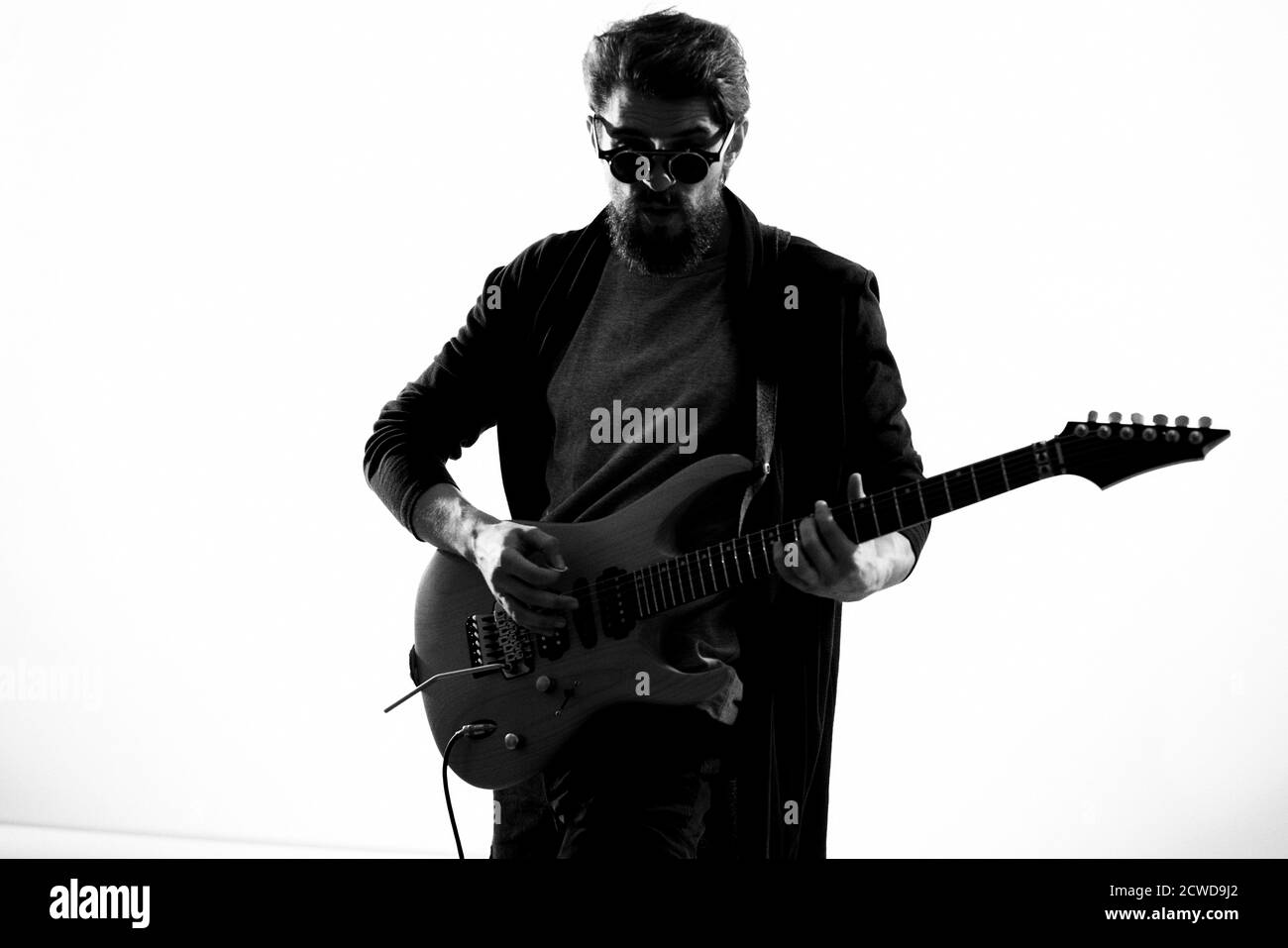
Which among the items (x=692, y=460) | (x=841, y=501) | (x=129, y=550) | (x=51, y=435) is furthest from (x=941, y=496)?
(x=51, y=435)

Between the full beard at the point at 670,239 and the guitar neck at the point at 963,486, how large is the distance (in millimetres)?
407

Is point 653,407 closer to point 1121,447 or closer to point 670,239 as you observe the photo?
point 670,239

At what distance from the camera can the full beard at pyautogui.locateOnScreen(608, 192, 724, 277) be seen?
63.4 inches

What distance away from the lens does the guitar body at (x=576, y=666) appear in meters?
1.49

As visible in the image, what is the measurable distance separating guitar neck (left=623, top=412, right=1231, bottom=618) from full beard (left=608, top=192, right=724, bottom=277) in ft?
1.33

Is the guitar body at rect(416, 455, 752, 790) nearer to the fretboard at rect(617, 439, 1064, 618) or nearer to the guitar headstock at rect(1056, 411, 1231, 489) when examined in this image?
the fretboard at rect(617, 439, 1064, 618)

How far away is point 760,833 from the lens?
1.46m

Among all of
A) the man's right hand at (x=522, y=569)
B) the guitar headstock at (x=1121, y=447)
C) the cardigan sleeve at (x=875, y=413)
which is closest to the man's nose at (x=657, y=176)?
the cardigan sleeve at (x=875, y=413)

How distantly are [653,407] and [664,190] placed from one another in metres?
0.29

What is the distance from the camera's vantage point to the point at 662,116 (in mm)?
1567

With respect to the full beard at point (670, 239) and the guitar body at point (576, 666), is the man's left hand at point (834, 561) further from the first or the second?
the full beard at point (670, 239)

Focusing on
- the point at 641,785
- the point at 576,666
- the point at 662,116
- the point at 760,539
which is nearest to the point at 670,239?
the point at 662,116
